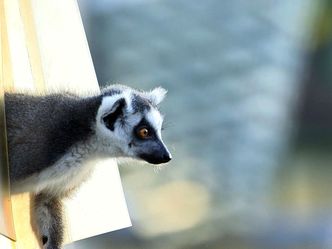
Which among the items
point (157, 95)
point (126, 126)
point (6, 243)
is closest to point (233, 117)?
point (157, 95)

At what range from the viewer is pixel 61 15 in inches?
A: 60.9

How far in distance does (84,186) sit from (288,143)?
1.79 meters

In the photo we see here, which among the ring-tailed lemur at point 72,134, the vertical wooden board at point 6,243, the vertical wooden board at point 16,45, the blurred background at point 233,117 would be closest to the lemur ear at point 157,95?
the ring-tailed lemur at point 72,134

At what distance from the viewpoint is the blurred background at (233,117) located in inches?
111

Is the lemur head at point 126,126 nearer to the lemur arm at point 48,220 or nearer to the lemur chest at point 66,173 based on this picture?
the lemur chest at point 66,173

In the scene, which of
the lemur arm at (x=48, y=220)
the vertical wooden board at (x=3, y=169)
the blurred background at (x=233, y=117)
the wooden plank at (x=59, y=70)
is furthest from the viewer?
the blurred background at (x=233, y=117)

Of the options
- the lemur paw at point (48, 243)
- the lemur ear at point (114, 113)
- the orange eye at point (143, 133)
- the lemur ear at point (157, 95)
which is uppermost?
the lemur ear at point (157, 95)

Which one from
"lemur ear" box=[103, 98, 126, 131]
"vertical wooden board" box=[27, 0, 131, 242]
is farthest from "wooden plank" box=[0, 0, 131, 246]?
"lemur ear" box=[103, 98, 126, 131]

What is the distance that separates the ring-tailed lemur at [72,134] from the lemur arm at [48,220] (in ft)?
0.04

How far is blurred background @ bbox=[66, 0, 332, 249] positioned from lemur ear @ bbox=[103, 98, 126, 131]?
108cm

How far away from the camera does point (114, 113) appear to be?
5.03ft

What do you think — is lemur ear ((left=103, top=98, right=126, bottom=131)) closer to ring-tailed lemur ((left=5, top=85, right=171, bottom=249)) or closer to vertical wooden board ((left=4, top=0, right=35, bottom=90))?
ring-tailed lemur ((left=5, top=85, right=171, bottom=249))

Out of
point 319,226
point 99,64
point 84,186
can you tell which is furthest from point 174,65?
point 84,186

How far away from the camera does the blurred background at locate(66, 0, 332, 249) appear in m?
2.83
